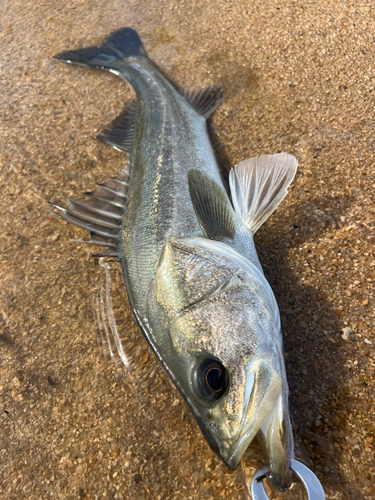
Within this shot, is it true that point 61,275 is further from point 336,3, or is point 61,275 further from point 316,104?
point 336,3

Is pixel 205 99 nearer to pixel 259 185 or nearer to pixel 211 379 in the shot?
pixel 259 185

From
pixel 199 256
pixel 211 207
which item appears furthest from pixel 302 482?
pixel 211 207

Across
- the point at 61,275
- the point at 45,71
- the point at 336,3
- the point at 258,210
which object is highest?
the point at 336,3

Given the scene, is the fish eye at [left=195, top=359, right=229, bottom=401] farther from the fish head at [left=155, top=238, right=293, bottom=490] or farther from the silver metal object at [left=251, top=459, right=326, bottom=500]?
the silver metal object at [left=251, top=459, right=326, bottom=500]

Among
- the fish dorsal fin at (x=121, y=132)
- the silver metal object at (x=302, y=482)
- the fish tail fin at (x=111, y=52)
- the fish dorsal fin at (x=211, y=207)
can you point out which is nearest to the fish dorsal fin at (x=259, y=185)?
the fish dorsal fin at (x=211, y=207)

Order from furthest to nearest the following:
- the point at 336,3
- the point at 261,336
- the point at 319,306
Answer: the point at 336,3
the point at 319,306
the point at 261,336

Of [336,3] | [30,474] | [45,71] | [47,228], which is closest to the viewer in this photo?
[30,474]

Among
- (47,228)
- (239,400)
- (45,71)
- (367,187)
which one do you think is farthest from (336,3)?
(239,400)
